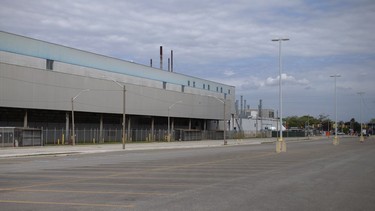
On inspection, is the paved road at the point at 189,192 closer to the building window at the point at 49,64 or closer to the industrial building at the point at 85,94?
the industrial building at the point at 85,94

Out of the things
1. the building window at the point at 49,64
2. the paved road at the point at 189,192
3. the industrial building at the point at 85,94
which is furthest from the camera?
the building window at the point at 49,64

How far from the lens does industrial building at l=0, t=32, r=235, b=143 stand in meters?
64.8

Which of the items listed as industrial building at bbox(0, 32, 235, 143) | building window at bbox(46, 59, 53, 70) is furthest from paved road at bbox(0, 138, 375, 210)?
building window at bbox(46, 59, 53, 70)

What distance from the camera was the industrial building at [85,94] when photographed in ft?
213

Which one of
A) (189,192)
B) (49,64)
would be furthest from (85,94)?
(189,192)

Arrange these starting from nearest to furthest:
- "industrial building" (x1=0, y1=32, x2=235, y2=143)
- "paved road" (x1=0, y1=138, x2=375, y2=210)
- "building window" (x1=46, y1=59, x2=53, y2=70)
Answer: "paved road" (x1=0, y1=138, x2=375, y2=210) < "industrial building" (x1=0, y1=32, x2=235, y2=143) < "building window" (x1=46, y1=59, x2=53, y2=70)

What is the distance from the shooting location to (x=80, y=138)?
75.2m

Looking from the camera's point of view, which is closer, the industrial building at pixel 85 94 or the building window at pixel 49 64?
the industrial building at pixel 85 94

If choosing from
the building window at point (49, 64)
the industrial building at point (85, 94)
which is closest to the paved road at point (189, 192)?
the industrial building at point (85, 94)

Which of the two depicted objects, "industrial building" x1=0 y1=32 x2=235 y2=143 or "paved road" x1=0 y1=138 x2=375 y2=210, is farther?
"industrial building" x1=0 y1=32 x2=235 y2=143

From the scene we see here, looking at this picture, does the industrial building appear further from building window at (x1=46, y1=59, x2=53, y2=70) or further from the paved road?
the paved road

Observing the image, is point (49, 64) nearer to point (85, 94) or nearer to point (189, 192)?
point (85, 94)

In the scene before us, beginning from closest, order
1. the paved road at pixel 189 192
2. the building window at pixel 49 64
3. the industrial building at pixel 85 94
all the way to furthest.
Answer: the paved road at pixel 189 192 < the industrial building at pixel 85 94 < the building window at pixel 49 64

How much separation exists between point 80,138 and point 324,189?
64.6 meters
